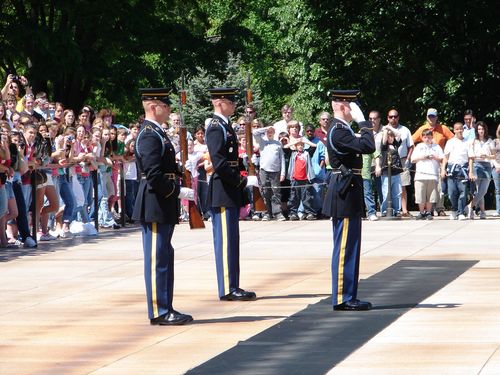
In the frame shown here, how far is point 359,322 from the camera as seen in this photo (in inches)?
436

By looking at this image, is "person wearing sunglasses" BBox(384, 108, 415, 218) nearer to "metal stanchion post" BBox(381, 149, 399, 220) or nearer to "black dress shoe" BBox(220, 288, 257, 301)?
"metal stanchion post" BBox(381, 149, 399, 220)

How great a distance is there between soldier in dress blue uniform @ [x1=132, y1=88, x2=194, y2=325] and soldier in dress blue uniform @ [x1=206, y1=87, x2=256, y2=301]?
4.65 ft

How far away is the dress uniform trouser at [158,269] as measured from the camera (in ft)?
36.5

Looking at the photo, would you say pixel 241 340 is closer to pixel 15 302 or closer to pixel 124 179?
pixel 15 302

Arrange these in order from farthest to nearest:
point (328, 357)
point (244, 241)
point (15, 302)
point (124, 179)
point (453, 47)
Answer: point (453, 47) < point (124, 179) < point (244, 241) < point (15, 302) < point (328, 357)

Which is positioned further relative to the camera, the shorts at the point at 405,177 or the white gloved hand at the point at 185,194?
the shorts at the point at 405,177

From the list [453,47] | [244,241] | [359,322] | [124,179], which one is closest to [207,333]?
[359,322]

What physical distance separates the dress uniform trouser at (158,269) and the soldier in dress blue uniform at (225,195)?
5.24 feet

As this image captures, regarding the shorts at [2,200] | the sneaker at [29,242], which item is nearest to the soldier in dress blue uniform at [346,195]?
the shorts at [2,200]

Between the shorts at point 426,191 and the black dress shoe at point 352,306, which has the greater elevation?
the shorts at point 426,191

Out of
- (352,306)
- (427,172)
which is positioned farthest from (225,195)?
(427,172)

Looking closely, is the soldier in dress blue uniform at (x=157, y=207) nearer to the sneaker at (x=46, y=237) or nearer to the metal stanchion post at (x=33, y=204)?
the metal stanchion post at (x=33, y=204)

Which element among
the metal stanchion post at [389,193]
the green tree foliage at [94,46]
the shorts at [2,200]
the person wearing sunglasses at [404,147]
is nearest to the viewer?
the shorts at [2,200]

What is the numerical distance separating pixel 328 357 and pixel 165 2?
1001 inches
